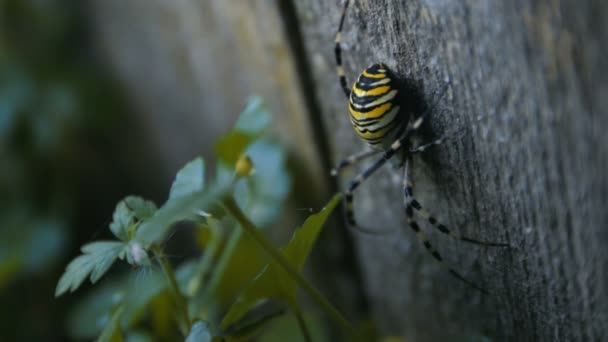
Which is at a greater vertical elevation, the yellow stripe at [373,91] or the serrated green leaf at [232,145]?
the yellow stripe at [373,91]

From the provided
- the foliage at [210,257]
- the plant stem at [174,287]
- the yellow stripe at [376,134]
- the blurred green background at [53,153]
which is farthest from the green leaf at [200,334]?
the blurred green background at [53,153]

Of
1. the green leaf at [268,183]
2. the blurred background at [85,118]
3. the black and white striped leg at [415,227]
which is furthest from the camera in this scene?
the blurred background at [85,118]

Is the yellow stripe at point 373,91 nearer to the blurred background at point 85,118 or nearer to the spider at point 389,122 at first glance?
the spider at point 389,122

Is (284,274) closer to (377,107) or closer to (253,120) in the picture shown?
(377,107)

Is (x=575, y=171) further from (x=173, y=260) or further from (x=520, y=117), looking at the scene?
(x=173, y=260)

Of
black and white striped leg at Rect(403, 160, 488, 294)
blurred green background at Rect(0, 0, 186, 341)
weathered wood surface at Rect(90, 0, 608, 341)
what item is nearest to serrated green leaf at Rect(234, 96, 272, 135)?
weathered wood surface at Rect(90, 0, 608, 341)

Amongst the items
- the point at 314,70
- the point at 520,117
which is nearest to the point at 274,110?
the point at 314,70
